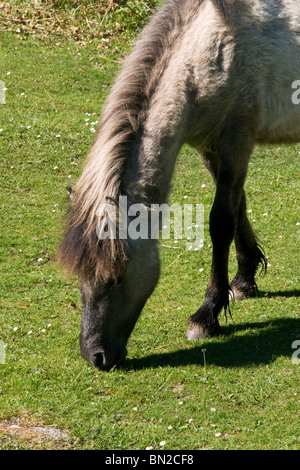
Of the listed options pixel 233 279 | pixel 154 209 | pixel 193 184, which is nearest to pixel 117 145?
pixel 154 209

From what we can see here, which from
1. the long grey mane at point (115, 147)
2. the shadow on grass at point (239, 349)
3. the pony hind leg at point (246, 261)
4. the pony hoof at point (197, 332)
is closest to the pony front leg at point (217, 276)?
the pony hoof at point (197, 332)

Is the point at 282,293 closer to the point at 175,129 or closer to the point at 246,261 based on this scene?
the point at 246,261

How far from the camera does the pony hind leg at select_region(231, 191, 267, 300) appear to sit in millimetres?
6539

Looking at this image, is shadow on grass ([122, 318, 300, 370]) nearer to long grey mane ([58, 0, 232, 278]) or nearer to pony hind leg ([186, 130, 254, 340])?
pony hind leg ([186, 130, 254, 340])

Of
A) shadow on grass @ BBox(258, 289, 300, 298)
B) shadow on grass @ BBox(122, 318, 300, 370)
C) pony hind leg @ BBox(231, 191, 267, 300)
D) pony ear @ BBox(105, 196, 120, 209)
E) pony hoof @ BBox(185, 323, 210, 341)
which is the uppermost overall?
pony ear @ BBox(105, 196, 120, 209)

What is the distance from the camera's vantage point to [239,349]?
5.67 meters

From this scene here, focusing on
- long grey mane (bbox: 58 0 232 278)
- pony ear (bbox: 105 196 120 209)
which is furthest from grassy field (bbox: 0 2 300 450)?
pony ear (bbox: 105 196 120 209)

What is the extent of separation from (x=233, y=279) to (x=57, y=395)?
7.57 ft

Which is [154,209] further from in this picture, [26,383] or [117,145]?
[26,383]

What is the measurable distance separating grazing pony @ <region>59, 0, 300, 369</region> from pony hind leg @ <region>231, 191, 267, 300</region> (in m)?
0.75

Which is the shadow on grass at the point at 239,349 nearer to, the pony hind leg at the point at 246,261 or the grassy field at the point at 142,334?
the grassy field at the point at 142,334

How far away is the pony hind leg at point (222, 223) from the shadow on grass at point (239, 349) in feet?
0.57

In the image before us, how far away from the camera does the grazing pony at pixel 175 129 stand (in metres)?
4.86

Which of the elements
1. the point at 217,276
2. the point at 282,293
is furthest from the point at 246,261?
the point at 217,276
